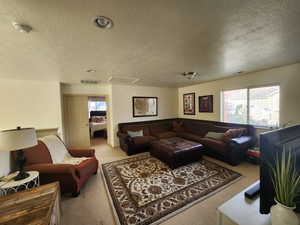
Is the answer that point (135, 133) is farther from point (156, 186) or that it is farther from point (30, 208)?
point (30, 208)

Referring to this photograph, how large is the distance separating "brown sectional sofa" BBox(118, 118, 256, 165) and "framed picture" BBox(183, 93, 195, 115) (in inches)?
15.9

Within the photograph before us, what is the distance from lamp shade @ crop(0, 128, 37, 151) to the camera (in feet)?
5.07

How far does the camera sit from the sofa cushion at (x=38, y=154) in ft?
6.92

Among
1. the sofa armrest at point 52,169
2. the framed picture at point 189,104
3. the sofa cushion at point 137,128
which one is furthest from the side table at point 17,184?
the framed picture at point 189,104

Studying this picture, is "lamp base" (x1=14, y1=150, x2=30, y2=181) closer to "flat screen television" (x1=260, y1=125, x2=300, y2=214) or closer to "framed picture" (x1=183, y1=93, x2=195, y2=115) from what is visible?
"flat screen television" (x1=260, y1=125, x2=300, y2=214)

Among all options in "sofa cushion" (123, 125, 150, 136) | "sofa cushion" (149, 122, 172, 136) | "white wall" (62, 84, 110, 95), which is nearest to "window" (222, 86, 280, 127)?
"sofa cushion" (149, 122, 172, 136)

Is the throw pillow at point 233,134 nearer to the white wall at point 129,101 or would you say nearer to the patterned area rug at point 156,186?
the patterned area rug at point 156,186

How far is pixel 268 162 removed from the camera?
0.95m

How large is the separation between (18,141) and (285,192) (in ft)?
9.03

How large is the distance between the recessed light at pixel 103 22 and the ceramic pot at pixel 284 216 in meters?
2.10

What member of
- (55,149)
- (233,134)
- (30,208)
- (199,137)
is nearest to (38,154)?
(55,149)

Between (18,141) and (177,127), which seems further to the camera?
(177,127)

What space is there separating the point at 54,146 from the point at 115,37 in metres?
2.51

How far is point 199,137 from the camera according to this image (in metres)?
4.30
